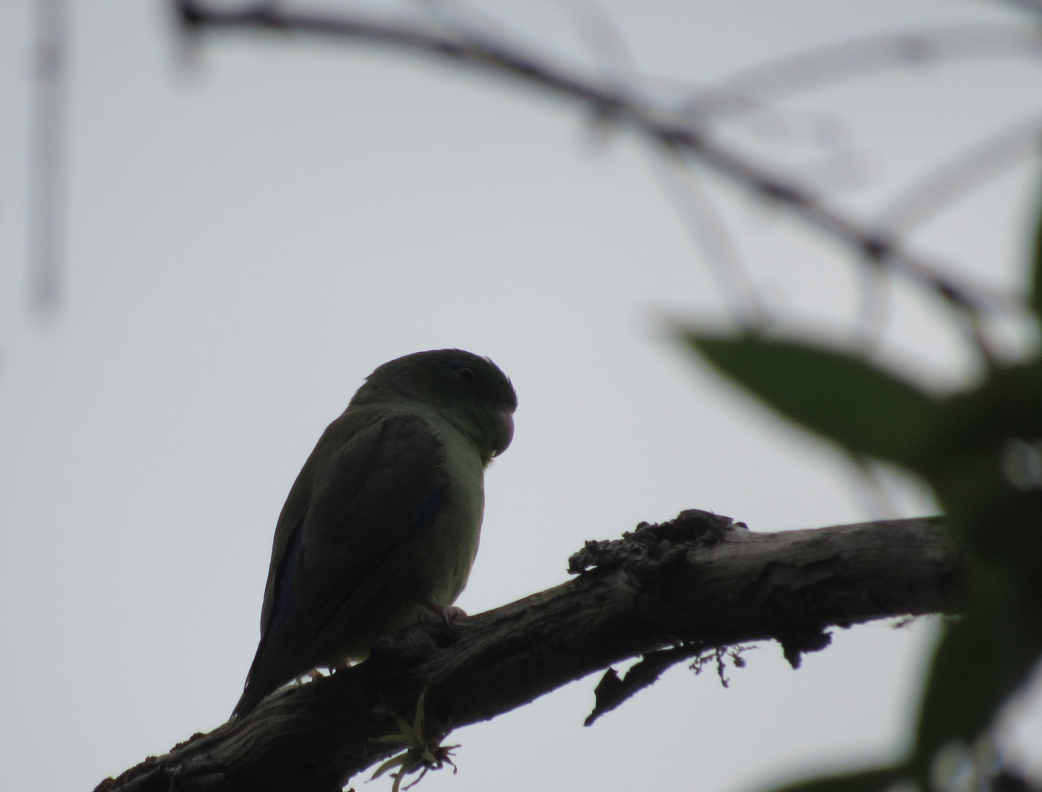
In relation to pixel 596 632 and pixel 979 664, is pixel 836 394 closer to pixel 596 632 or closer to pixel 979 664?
pixel 979 664

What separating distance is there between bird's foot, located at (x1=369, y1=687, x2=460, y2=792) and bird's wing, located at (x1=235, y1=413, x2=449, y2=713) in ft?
2.70

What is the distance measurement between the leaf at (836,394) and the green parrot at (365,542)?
11.7 ft

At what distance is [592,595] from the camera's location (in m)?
3.25

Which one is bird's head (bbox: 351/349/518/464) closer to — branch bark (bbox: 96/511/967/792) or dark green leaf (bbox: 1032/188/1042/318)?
branch bark (bbox: 96/511/967/792)

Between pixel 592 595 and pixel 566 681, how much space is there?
35cm

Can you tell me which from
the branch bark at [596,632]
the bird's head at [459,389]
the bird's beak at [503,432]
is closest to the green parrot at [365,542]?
the branch bark at [596,632]

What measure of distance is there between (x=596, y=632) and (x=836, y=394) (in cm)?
250

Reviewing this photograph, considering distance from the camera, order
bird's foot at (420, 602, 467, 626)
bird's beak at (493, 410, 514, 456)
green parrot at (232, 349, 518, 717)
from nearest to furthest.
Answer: bird's foot at (420, 602, 467, 626) < green parrot at (232, 349, 518, 717) < bird's beak at (493, 410, 514, 456)

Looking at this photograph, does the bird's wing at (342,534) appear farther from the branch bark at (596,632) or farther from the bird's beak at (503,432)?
the bird's beak at (503,432)

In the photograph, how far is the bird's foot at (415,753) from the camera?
11.4ft

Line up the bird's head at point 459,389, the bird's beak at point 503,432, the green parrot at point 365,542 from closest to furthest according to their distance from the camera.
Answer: the green parrot at point 365,542 → the bird's head at point 459,389 → the bird's beak at point 503,432

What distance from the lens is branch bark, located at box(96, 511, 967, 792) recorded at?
8.65 ft

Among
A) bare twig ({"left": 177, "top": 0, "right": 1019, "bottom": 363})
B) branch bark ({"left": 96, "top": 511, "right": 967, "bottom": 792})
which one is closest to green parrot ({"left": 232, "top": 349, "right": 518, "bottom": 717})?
branch bark ({"left": 96, "top": 511, "right": 967, "bottom": 792})

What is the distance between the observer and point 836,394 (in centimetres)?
84
